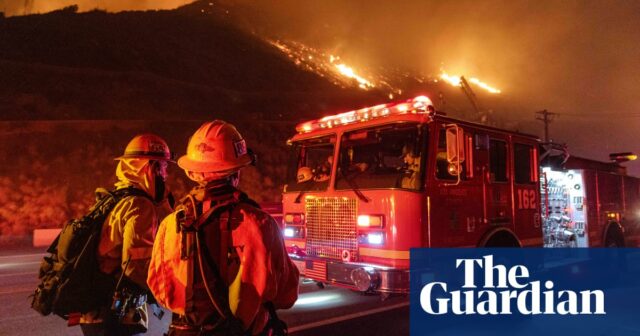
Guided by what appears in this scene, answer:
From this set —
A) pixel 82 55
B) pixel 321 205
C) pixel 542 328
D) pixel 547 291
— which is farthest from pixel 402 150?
pixel 82 55

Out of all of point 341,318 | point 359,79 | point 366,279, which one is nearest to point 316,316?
point 341,318

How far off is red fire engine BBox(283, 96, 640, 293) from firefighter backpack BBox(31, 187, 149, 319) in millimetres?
2837

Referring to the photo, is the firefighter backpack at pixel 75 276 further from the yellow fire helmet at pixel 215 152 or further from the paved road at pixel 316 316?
the paved road at pixel 316 316

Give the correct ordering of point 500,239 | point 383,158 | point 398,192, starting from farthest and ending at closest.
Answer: point 500,239
point 383,158
point 398,192

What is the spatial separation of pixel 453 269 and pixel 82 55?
66.8 meters

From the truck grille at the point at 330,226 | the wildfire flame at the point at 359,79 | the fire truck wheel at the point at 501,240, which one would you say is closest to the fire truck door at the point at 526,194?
the fire truck wheel at the point at 501,240

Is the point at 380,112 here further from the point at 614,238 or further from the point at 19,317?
the point at 614,238

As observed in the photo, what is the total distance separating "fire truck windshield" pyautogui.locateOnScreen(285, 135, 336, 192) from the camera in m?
6.12

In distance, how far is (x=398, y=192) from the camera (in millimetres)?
5035

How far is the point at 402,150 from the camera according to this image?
554 centimetres

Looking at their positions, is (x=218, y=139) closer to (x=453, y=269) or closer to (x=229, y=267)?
(x=229, y=267)

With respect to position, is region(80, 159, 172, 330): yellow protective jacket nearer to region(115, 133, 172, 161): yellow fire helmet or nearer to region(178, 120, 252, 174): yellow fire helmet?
region(115, 133, 172, 161): yellow fire helmet

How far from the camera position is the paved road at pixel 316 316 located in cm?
542

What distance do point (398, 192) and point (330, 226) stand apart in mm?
1108
